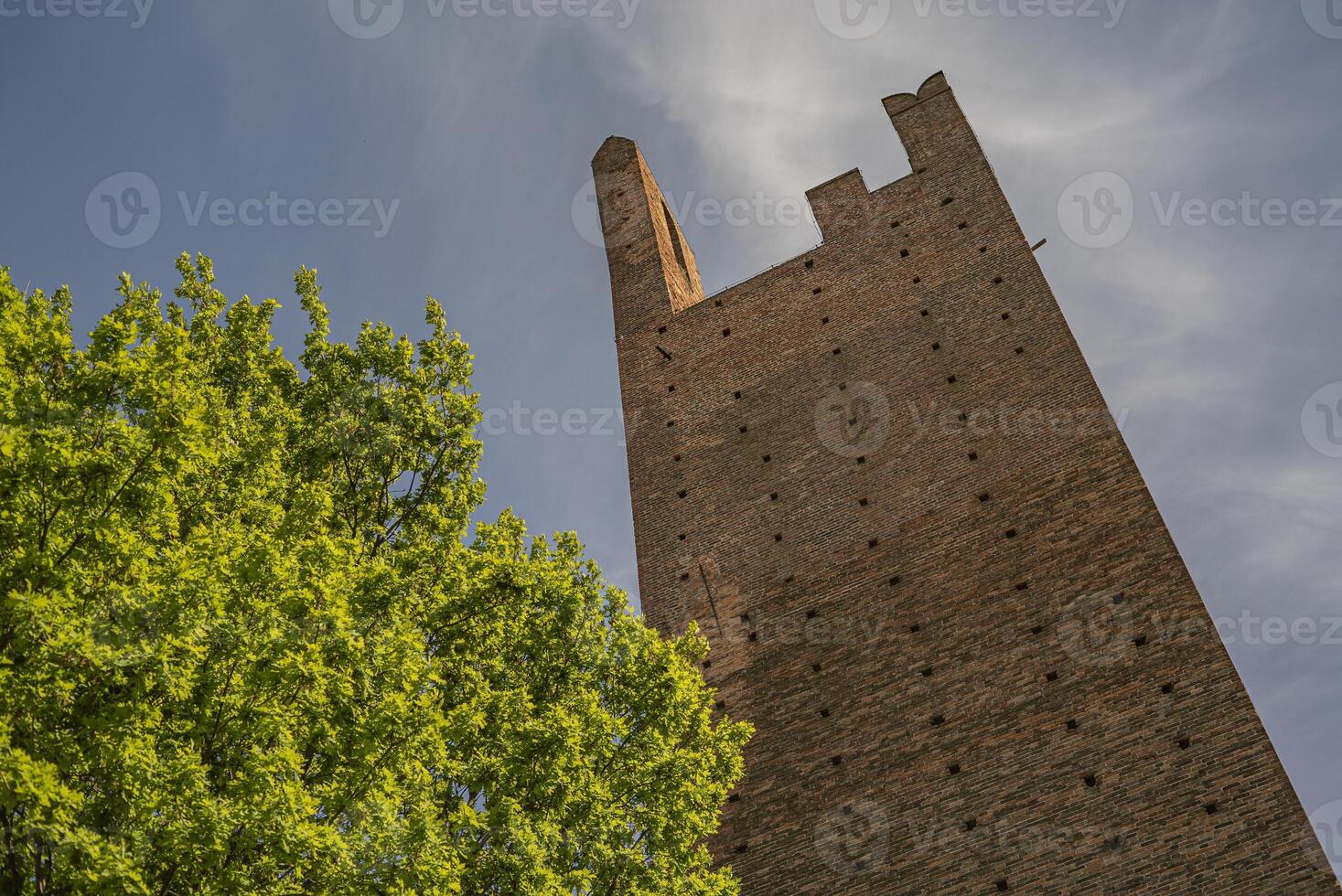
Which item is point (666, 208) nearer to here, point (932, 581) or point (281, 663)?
point (932, 581)

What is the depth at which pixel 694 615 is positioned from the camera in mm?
15398

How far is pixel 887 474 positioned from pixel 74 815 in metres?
11.4

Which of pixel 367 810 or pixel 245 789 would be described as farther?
pixel 367 810

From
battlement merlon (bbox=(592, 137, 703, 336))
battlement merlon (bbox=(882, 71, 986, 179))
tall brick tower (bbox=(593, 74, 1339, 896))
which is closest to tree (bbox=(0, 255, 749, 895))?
tall brick tower (bbox=(593, 74, 1339, 896))

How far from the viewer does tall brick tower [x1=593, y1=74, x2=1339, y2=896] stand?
11.3 metres

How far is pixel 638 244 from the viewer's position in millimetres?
21344

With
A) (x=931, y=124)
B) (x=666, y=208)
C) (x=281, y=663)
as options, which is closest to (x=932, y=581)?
(x=281, y=663)

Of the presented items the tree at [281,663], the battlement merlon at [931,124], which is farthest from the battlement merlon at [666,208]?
the tree at [281,663]

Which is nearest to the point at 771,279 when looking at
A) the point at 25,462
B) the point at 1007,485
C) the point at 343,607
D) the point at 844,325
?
the point at 844,325

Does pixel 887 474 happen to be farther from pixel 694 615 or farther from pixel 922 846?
pixel 922 846

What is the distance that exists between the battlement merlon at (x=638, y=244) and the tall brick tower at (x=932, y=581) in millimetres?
325

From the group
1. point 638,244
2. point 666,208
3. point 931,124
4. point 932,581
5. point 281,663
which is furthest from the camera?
point 666,208

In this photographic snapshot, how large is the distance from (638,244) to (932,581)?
33.7 ft

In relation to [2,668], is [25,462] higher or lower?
higher
